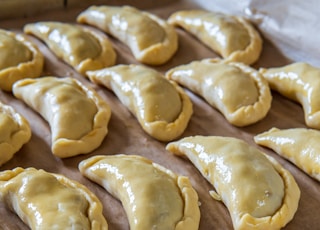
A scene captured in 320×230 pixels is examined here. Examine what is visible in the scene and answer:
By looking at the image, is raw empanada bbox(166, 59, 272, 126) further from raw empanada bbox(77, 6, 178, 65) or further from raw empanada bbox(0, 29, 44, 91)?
raw empanada bbox(0, 29, 44, 91)

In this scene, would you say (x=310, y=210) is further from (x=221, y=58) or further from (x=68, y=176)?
(x=221, y=58)

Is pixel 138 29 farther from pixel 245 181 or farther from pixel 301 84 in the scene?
pixel 245 181

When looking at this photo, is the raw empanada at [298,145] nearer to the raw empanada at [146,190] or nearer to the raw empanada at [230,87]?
the raw empanada at [230,87]

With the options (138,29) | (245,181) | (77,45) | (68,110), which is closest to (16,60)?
(77,45)

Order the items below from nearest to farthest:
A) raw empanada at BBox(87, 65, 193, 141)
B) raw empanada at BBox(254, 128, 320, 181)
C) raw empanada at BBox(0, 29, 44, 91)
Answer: raw empanada at BBox(254, 128, 320, 181)
raw empanada at BBox(87, 65, 193, 141)
raw empanada at BBox(0, 29, 44, 91)

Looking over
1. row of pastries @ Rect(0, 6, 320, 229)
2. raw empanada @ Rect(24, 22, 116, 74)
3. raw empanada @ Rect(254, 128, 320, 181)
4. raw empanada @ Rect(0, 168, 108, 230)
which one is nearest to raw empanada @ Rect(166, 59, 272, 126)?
row of pastries @ Rect(0, 6, 320, 229)

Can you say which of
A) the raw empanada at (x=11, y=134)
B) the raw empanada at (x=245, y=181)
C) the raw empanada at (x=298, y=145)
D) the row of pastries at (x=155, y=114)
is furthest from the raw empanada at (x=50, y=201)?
the raw empanada at (x=298, y=145)

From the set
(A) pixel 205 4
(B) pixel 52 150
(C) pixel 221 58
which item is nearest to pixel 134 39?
(C) pixel 221 58
